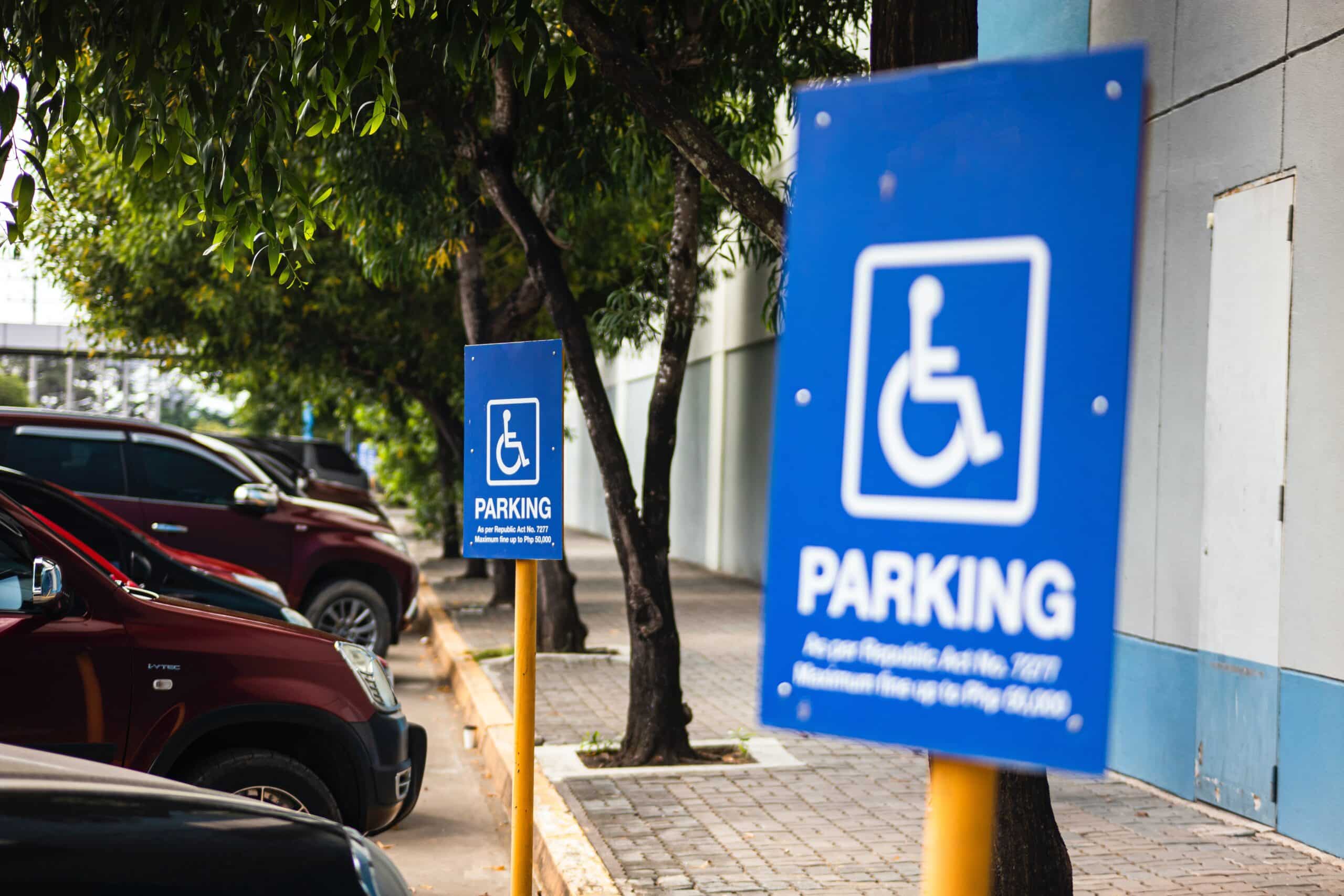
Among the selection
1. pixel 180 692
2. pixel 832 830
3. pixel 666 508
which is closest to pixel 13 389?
pixel 666 508

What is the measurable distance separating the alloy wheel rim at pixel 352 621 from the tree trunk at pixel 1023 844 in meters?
8.39

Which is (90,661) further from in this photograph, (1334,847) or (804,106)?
(1334,847)

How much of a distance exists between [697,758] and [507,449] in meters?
3.45

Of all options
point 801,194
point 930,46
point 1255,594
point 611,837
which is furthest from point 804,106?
point 1255,594

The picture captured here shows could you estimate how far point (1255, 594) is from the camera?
22.1ft

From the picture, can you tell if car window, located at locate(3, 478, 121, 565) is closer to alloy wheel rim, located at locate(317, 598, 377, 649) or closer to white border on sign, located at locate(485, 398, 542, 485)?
white border on sign, located at locate(485, 398, 542, 485)

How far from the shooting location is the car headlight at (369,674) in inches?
237

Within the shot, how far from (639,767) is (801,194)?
6.45m

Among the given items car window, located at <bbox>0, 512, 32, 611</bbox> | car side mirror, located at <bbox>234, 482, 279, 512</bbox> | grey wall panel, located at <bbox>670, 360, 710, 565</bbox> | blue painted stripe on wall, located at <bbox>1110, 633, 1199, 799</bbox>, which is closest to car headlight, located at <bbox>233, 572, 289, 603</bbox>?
car side mirror, located at <bbox>234, 482, 279, 512</bbox>

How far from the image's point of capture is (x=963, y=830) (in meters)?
2.04

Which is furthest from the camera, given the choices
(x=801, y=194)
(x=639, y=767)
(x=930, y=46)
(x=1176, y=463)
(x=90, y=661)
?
(x=639, y=767)

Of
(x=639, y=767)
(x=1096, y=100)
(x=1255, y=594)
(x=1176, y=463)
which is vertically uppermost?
(x=1096, y=100)

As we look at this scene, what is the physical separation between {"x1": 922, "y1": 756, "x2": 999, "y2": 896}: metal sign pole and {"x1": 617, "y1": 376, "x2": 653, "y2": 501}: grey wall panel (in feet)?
94.5

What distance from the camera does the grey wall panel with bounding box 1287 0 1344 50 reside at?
6.22m
